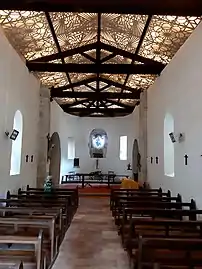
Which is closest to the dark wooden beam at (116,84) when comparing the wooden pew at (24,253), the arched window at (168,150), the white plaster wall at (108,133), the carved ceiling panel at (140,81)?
the carved ceiling panel at (140,81)

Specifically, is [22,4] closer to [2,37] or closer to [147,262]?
[2,37]

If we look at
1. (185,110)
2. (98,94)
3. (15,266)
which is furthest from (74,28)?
(15,266)

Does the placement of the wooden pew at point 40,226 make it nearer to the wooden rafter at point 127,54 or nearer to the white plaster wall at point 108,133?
the wooden rafter at point 127,54

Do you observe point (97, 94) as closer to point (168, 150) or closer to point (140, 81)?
point (140, 81)

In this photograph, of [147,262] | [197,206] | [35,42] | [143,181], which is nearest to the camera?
[147,262]

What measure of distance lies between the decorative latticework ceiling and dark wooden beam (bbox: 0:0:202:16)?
4.96ft

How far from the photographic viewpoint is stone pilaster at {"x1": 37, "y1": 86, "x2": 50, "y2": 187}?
→ 32.2 feet

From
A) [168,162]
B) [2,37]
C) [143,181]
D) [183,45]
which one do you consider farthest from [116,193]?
[2,37]

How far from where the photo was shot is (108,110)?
16344 millimetres

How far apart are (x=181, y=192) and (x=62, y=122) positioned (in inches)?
381

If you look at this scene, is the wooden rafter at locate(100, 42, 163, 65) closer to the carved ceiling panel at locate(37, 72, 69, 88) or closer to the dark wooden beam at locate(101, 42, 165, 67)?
the dark wooden beam at locate(101, 42, 165, 67)

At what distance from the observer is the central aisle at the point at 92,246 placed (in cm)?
403

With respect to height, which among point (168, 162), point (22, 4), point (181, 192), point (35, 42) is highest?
point (35, 42)

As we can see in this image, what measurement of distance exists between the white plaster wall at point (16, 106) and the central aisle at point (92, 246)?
178 centimetres
